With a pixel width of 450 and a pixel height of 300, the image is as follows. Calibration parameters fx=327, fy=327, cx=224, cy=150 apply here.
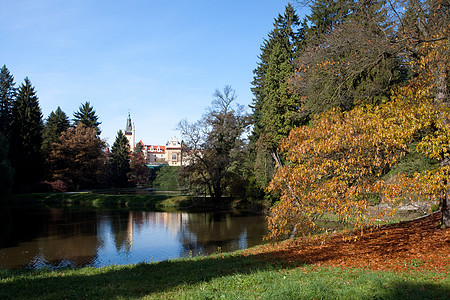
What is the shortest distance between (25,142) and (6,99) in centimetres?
1002

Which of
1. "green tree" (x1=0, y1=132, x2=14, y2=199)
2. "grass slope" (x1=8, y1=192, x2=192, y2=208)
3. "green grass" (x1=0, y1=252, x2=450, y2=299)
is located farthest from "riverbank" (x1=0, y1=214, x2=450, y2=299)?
"green tree" (x1=0, y1=132, x2=14, y2=199)

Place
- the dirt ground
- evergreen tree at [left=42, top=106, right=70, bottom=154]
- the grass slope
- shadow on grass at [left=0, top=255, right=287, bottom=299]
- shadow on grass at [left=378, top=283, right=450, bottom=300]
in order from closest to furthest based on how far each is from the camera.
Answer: shadow on grass at [left=378, top=283, right=450, bottom=300] < shadow on grass at [left=0, top=255, right=287, bottom=299] < the dirt ground < the grass slope < evergreen tree at [left=42, top=106, right=70, bottom=154]

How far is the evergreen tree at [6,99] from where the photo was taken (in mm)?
42656

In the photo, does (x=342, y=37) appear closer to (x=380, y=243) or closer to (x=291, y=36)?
(x=380, y=243)

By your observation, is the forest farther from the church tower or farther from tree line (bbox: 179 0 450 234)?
the church tower

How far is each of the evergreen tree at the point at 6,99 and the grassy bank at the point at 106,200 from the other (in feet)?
32.3

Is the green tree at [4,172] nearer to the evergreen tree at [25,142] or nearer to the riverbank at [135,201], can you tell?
the riverbank at [135,201]

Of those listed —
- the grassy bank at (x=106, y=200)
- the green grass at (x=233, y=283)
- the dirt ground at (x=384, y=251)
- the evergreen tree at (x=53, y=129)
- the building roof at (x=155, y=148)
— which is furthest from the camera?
the building roof at (x=155, y=148)

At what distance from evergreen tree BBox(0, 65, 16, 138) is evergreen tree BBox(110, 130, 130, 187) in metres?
15.7

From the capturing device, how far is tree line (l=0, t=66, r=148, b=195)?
40375 mm

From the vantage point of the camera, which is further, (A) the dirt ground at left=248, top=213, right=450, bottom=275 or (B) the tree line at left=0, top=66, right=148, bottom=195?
(B) the tree line at left=0, top=66, right=148, bottom=195

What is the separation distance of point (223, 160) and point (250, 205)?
189 inches

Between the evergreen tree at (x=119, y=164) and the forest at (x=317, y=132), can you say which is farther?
the evergreen tree at (x=119, y=164)

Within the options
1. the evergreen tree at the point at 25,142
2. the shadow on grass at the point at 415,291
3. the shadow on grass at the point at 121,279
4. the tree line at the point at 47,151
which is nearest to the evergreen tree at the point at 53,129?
the tree line at the point at 47,151
